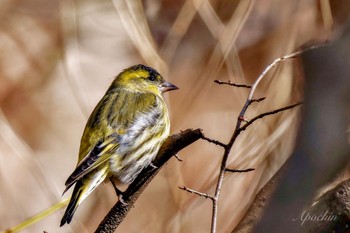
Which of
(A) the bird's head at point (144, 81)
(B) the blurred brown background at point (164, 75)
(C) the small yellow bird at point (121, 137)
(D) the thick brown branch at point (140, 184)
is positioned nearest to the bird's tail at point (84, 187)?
(C) the small yellow bird at point (121, 137)

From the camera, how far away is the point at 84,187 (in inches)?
85.4

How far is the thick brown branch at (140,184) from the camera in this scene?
175cm

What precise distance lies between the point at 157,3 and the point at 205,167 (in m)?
0.64

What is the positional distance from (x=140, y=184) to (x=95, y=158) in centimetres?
28

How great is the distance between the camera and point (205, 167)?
3.61m

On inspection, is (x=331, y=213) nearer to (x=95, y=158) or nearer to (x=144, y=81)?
(x=95, y=158)

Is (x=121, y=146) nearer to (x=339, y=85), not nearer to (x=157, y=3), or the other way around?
(x=339, y=85)

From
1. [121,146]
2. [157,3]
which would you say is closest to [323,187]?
[121,146]

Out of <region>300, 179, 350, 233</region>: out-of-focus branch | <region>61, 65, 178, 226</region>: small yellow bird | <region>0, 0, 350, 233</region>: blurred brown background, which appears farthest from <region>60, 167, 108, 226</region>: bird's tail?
<region>0, 0, 350, 233</region>: blurred brown background

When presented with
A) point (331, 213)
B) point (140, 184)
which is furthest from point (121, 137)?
point (331, 213)

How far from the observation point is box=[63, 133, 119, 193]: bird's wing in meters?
2.10

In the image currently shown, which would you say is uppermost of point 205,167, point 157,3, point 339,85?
point 339,85

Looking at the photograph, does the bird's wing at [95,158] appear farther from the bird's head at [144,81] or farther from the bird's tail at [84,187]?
the bird's head at [144,81]

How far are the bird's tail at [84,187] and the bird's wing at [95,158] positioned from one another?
2 cm
